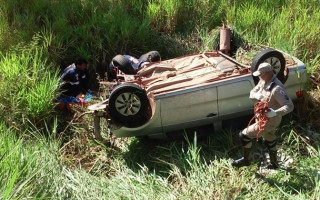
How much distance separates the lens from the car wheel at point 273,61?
5.04 m

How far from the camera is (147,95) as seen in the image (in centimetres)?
511

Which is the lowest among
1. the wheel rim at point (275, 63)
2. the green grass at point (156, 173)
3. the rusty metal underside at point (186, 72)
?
the green grass at point (156, 173)

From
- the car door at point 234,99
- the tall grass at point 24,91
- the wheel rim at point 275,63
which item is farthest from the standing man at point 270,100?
the tall grass at point 24,91

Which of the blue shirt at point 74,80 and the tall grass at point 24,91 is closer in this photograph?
the tall grass at point 24,91

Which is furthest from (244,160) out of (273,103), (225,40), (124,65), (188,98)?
(225,40)

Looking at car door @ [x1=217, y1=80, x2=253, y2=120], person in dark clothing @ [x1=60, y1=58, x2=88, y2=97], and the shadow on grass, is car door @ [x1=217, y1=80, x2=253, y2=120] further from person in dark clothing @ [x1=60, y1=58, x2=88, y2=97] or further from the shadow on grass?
person in dark clothing @ [x1=60, y1=58, x2=88, y2=97]

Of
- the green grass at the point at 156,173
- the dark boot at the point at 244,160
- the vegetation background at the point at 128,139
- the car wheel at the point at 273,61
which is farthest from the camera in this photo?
the car wheel at the point at 273,61

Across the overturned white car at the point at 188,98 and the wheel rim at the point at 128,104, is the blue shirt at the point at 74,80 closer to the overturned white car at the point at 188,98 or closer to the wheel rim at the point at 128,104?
the overturned white car at the point at 188,98

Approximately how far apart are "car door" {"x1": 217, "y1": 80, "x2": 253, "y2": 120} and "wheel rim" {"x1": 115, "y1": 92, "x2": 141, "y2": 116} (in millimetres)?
1132

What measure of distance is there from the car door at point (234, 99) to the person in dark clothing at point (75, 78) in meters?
2.70

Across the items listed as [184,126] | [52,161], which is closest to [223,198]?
[184,126]

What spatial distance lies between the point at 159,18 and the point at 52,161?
439cm

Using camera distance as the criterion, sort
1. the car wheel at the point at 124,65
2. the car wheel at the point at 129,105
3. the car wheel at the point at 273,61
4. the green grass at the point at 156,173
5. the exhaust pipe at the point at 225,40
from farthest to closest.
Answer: the exhaust pipe at the point at 225,40 < the car wheel at the point at 124,65 < the car wheel at the point at 273,61 < the car wheel at the point at 129,105 < the green grass at the point at 156,173

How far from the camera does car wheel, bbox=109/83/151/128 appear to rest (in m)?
4.90
